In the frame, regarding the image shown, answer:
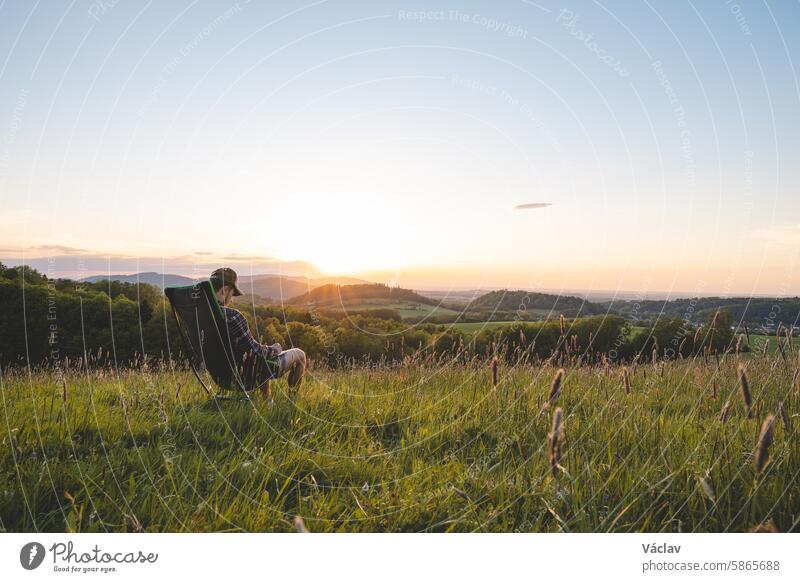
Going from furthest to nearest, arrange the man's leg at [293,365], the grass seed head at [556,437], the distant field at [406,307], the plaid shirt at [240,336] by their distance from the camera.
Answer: the man's leg at [293,365], the distant field at [406,307], the plaid shirt at [240,336], the grass seed head at [556,437]

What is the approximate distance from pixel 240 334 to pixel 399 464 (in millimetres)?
3109

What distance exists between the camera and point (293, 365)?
253 inches

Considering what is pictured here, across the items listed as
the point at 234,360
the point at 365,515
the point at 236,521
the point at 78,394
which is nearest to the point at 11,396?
the point at 78,394

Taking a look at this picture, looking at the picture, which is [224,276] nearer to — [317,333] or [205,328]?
[205,328]

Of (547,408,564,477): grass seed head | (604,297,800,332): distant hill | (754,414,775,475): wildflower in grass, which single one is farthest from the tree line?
(754,414,775,475): wildflower in grass

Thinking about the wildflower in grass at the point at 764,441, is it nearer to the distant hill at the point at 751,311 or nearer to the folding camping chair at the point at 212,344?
the distant hill at the point at 751,311

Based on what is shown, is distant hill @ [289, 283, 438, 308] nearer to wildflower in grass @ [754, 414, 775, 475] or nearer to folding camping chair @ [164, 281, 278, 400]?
folding camping chair @ [164, 281, 278, 400]

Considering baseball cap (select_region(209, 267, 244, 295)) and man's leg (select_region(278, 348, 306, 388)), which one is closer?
baseball cap (select_region(209, 267, 244, 295))

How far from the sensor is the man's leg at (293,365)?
6242 millimetres

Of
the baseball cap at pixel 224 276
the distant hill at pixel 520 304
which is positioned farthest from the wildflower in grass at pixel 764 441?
the baseball cap at pixel 224 276

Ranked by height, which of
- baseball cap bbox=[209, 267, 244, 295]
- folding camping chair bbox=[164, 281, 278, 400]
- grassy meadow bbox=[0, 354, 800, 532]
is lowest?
grassy meadow bbox=[0, 354, 800, 532]

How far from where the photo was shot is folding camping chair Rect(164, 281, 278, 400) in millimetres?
5652

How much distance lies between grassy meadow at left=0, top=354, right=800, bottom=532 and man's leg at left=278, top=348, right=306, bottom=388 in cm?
100
